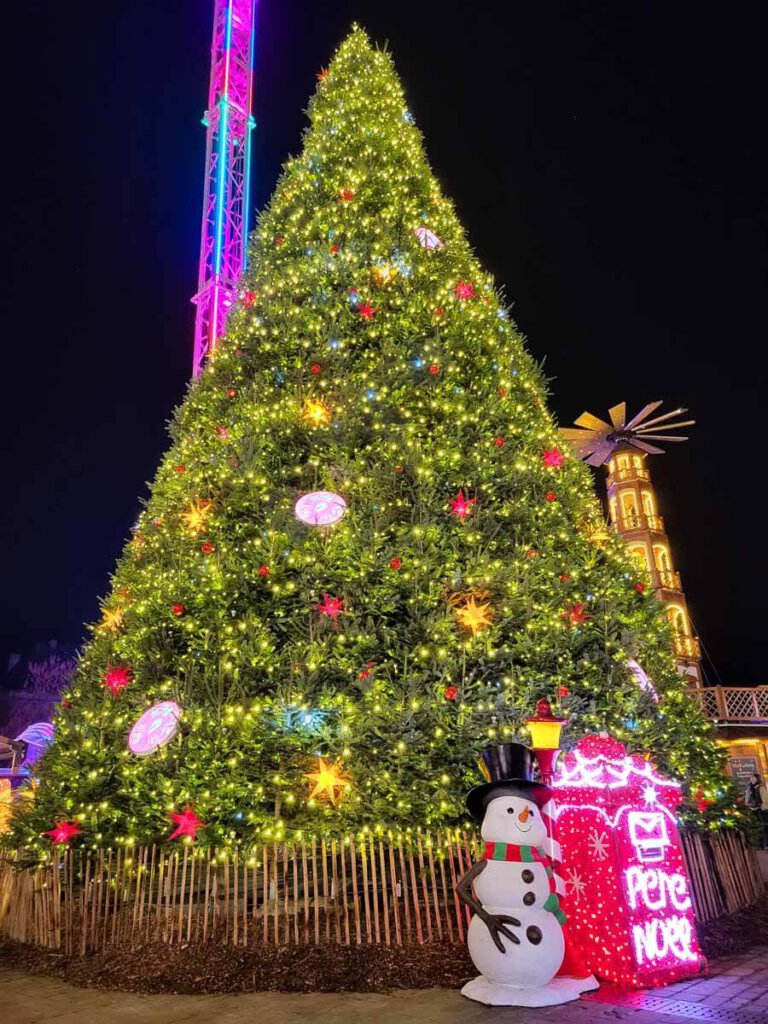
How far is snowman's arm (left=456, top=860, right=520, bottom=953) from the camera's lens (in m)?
4.83

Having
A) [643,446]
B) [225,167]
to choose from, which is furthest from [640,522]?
[225,167]

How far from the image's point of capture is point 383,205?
33.4ft

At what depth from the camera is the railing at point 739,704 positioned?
88.7 feet

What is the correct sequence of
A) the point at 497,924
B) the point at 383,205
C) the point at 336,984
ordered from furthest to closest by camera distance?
the point at 383,205 → the point at 336,984 → the point at 497,924

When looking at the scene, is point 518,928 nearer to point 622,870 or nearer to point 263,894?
point 622,870

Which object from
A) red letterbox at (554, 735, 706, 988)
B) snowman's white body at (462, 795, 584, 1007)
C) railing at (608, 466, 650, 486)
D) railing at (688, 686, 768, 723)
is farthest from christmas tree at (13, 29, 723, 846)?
railing at (608, 466, 650, 486)

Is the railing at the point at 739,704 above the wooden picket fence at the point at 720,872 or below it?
above

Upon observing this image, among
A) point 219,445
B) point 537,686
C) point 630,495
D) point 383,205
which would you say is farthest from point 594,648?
point 630,495

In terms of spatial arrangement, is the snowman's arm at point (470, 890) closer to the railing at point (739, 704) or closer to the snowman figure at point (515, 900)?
the snowman figure at point (515, 900)

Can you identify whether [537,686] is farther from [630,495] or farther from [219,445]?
[630,495]

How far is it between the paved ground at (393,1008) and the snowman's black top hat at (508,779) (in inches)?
52.3

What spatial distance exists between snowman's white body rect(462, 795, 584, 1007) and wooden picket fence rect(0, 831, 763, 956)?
2.62 feet

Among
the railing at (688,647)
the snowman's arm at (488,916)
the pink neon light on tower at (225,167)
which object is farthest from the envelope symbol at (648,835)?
the railing at (688,647)

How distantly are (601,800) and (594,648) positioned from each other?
221 centimetres
